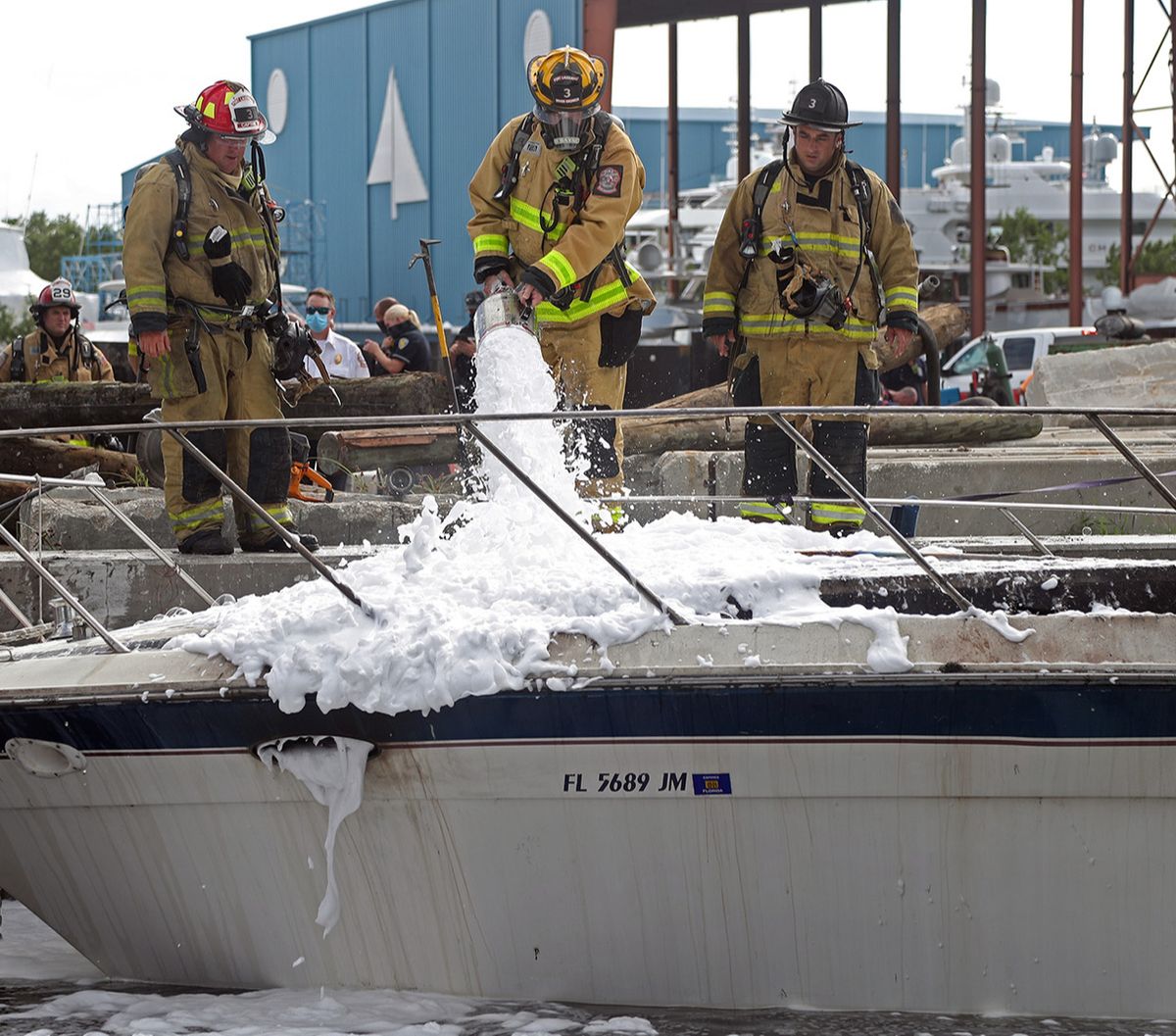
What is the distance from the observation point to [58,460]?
332 inches

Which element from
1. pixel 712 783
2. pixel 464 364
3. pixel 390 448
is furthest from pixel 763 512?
pixel 464 364

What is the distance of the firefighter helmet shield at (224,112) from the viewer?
5.65 m

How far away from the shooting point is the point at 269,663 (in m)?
3.66

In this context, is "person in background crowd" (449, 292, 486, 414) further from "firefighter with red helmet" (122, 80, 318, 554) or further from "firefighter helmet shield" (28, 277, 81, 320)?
"firefighter with red helmet" (122, 80, 318, 554)

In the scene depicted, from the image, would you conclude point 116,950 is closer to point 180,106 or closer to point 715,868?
point 715,868

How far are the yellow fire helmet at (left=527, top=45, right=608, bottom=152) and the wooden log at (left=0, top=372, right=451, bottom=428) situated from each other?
418 cm

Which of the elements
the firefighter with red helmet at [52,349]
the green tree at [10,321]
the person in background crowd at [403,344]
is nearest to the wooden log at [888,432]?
the person in background crowd at [403,344]

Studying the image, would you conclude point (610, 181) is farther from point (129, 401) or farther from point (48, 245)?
point (48, 245)

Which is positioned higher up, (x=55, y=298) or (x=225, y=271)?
(x=55, y=298)

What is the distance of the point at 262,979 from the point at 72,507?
326cm

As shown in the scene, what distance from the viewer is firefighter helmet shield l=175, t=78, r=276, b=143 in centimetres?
565

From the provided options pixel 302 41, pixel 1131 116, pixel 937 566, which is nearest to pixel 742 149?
pixel 1131 116

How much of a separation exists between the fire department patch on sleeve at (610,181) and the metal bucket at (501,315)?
0.48m

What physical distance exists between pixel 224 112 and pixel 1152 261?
132ft
